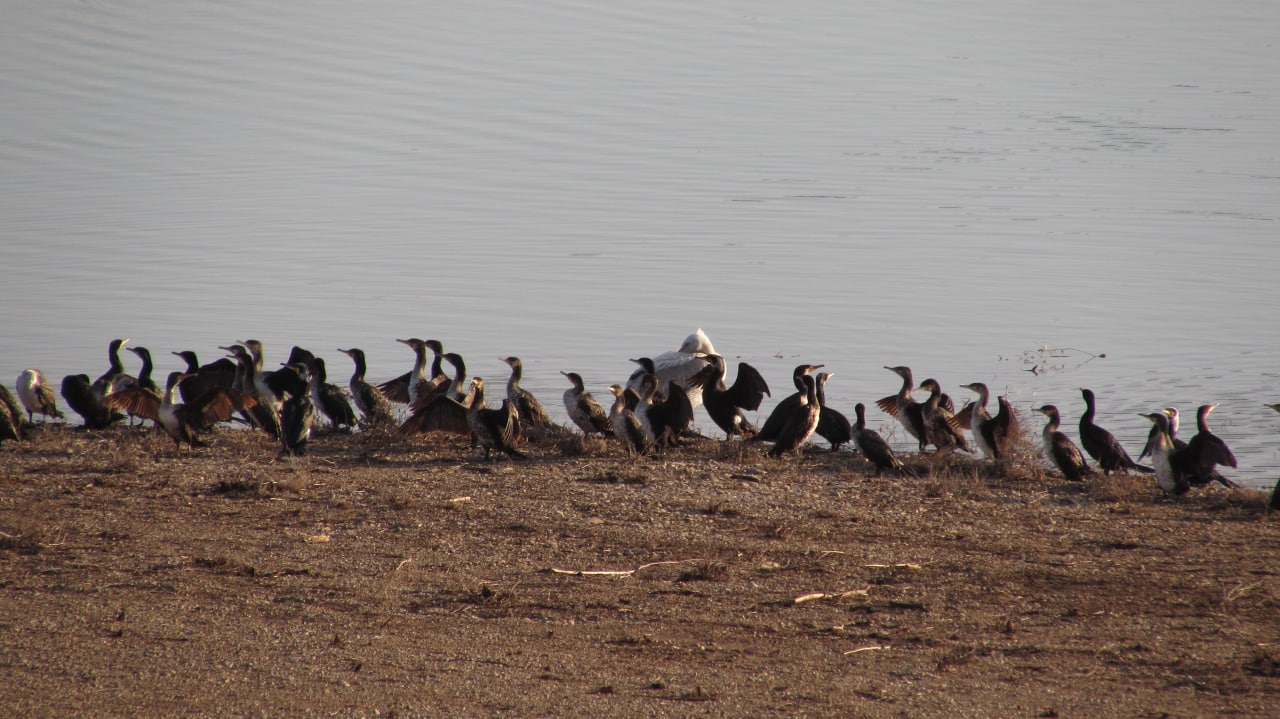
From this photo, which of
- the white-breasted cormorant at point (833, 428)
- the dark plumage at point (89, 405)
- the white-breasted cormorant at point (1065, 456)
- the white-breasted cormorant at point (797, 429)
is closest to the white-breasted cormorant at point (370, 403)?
the dark plumage at point (89, 405)

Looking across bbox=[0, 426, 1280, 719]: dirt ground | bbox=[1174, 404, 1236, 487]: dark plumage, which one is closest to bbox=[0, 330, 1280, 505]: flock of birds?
bbox=[1174, 404, 1236, 487]: dark plumage

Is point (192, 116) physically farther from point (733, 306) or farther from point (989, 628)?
point (989, 628)

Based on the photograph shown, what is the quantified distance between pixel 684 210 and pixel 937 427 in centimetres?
1527

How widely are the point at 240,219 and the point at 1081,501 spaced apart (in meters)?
19.6

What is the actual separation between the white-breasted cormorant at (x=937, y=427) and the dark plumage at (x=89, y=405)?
22.2 ft

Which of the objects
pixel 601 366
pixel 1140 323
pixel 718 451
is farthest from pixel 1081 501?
pixel 1140 323

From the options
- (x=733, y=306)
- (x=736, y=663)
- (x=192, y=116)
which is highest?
(x=192, y=116)

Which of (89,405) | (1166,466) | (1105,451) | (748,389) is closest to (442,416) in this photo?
(748,389)

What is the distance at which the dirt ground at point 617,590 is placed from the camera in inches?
257

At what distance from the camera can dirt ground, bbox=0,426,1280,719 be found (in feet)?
21.4

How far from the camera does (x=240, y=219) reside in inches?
1069

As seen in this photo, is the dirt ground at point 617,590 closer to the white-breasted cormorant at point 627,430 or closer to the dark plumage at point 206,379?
the white-breasted cormorant at point 627,430

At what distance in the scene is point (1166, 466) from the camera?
35.4 feet

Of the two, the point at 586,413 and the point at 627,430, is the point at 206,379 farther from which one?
the point at 627,430
